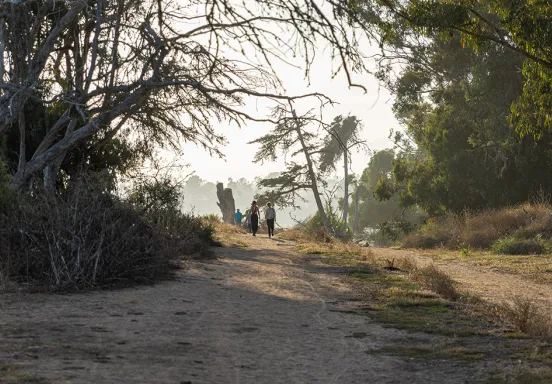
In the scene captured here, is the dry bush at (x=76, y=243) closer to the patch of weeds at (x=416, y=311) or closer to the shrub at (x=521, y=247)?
the patch of weeds at (x=416, y=311)

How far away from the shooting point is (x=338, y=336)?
738cm

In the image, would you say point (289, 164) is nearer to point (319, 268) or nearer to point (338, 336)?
point (319, 268)

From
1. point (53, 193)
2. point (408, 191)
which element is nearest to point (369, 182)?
point (408, 191)

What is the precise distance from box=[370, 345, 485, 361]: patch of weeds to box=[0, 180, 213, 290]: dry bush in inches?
197

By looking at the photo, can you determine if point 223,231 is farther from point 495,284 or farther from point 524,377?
point 524,377

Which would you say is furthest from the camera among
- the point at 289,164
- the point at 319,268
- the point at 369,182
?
the point at 369,182

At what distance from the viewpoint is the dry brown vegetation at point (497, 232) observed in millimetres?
21750

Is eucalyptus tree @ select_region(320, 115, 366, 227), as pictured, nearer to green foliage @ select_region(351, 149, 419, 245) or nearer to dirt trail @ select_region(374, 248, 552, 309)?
green foliage @ select_region(351, 149, 419, 245)

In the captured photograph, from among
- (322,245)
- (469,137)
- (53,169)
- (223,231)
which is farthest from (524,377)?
(469,137)

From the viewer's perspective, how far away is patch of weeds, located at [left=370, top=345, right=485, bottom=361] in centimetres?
633

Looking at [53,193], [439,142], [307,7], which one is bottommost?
[53,193]

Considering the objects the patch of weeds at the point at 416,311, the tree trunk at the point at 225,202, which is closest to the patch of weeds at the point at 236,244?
the patch of weeds at the point at 416,311

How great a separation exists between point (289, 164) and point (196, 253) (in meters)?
27.8

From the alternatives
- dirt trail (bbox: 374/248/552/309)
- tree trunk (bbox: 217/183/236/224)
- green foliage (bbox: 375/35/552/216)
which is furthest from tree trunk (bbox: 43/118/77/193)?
tree trunk (bbox: 217/183/236/224)
